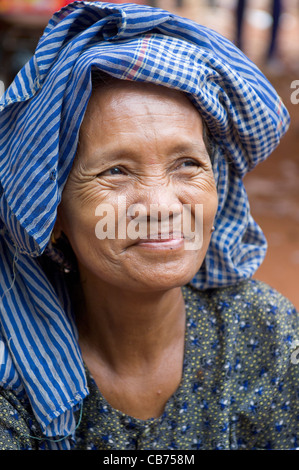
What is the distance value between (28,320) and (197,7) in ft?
48.7

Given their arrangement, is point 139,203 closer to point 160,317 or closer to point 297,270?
point 160,317

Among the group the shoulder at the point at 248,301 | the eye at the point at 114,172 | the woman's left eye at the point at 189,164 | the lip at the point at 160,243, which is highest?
the eye at the point at 114,172

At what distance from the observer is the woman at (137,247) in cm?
168

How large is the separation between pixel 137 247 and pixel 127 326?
15.5 inches

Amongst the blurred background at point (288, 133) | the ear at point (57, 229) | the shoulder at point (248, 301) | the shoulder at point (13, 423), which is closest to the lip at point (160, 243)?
the ear at point (57, 229)

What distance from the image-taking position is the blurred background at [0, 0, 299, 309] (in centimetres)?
511

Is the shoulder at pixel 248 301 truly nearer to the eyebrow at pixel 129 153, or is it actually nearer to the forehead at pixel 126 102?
the eyebrow at pixel 129 153

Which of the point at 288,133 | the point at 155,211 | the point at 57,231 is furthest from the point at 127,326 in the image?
the point at 288,133

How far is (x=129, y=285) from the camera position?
1752mm

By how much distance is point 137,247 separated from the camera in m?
1.71

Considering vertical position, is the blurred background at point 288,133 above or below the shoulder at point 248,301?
below

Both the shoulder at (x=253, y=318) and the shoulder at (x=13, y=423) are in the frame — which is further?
the shoulder at (x=253, y=318)

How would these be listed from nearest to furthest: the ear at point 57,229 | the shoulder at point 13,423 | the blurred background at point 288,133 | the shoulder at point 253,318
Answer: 1. the shoulder at point 13,423
2. the ear at point 57,229
3. the shoulder at point 253,318
4. the blurred background at point 288,133
